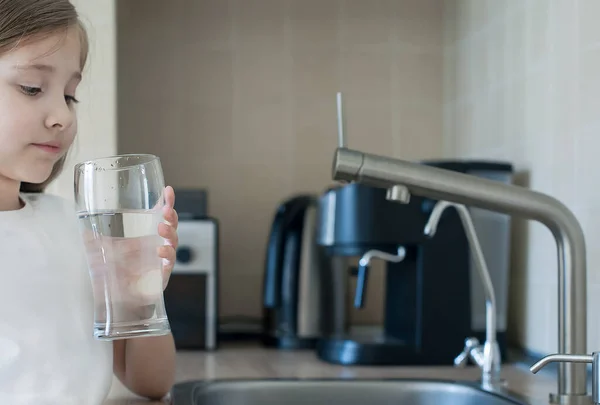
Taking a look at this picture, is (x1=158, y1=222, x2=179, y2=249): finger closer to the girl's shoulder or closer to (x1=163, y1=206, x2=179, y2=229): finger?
(x1=163, y1=206, x2=179, y2=229): finger

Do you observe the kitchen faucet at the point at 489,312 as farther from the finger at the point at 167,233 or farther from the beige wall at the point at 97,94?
the beige wall at the point at 97,94

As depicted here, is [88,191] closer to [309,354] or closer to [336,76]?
[309,354]

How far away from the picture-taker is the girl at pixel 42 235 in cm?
83

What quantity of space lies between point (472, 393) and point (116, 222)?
59 cm

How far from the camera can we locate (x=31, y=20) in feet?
2.83

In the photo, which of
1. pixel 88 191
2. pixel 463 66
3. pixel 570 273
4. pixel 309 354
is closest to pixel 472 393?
pixel 570 273

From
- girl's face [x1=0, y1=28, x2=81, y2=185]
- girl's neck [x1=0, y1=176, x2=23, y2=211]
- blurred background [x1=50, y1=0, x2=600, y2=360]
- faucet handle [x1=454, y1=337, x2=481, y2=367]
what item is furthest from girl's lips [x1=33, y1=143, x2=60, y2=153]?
blurred background [x1=50, y1=0, x2=600, y2=360]

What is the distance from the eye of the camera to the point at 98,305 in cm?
80

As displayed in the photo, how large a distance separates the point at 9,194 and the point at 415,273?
2.48ft

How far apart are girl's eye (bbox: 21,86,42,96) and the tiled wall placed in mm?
Result: 774

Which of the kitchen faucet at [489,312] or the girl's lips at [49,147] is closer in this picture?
the girl's lips at [49,147]

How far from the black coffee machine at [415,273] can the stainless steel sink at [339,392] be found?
23cm

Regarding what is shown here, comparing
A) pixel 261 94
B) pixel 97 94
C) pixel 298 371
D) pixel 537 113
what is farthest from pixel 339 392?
pixel 261 94

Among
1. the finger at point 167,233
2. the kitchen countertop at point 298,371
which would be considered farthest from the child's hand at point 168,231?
the kitchen countertop at point 298,371
